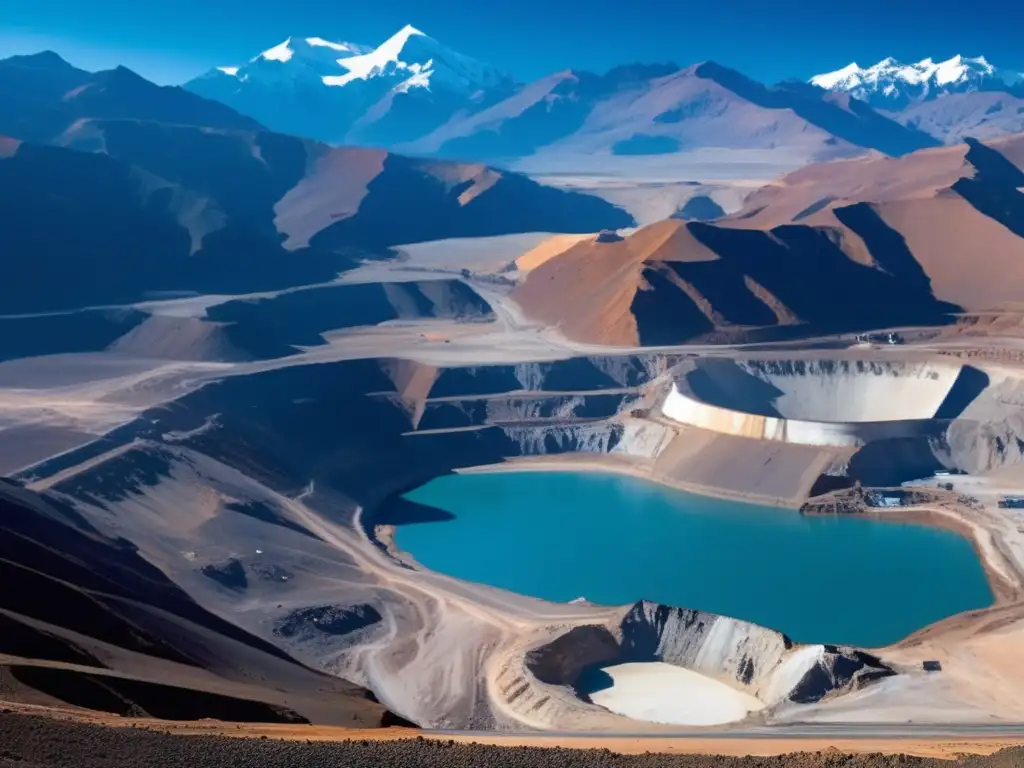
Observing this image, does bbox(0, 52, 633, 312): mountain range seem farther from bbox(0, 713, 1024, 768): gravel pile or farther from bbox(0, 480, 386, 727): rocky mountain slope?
bbox(0, 713, 1024, 768): gravel pile

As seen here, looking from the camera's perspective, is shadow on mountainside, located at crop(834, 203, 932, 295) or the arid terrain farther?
shadow on mountainside, located at crop(834, 203, 932, 295)

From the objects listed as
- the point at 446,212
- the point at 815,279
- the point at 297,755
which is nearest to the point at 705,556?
the point at 297,755

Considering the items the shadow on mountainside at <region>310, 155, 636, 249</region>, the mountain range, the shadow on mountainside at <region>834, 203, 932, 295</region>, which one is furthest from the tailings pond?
the shadow on mountainside at <region>310, 155, 636, 249</region>

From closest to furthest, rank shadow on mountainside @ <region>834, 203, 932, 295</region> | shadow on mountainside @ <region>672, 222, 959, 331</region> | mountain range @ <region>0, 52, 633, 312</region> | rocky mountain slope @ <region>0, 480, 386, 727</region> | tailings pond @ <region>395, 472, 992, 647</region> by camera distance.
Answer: rocky mountain slope @ <region>0, 480, 386, 727</region> < tailings pond @ <region>395, 472, 992, 647</region> < shadow on mountainside @ <region>672, 222, 959, 331</region> < shadow on mountainside @ <region>834, 203, 932, 295</region> < mountain range @ <region>0, 52, 633, 312</region>

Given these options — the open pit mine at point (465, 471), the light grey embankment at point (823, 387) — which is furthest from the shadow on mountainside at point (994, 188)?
the light grey embankment at point (823, 387)

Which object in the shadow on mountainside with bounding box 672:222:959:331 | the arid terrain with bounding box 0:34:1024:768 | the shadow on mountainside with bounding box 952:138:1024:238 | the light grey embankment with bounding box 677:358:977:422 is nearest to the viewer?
the arid terrain with bounding box 0:34:1024:768

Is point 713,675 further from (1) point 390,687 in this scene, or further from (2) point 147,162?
(2) point 147,162
